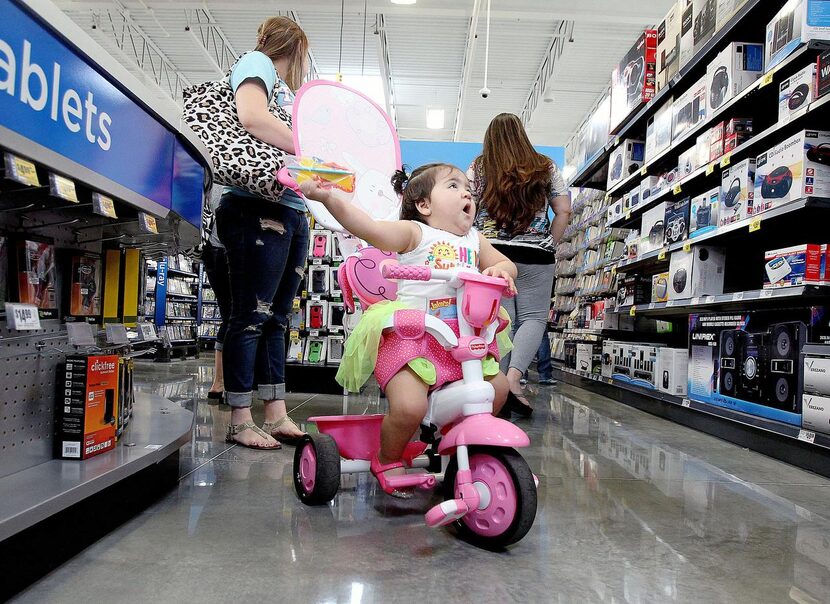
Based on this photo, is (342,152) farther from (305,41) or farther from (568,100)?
(568,100)

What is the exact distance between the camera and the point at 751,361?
258 cm

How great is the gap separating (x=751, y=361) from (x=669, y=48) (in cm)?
218

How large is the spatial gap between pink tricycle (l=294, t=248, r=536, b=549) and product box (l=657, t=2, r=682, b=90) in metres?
2.89

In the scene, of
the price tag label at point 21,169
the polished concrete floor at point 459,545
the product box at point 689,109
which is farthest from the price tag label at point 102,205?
the product box at point 689,109

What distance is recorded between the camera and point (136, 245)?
176 cm

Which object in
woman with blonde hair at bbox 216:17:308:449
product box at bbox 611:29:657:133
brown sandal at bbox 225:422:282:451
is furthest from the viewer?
product box at bbox 611:29:657:133

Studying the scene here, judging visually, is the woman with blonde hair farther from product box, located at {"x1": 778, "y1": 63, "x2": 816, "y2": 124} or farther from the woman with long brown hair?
product box, located at {"x1": 778, "y1": 63, "x2": 816, "y2": 124}

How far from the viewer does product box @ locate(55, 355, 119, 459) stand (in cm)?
126

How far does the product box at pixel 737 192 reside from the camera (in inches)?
105

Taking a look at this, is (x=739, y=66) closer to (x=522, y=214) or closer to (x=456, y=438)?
(x=522, y=214)

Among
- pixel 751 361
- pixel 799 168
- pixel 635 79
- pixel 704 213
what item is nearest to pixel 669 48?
pixel 635 79

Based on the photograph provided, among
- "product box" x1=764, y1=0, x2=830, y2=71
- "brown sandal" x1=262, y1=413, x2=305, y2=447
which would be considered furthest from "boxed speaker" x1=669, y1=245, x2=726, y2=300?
"brown sandal" x1=262, y1=413, x2=305, y2=447

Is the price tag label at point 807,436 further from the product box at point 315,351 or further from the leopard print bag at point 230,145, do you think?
the product box at point 315,351

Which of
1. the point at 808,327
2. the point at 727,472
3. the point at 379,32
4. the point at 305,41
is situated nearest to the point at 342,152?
the point at 305,41
